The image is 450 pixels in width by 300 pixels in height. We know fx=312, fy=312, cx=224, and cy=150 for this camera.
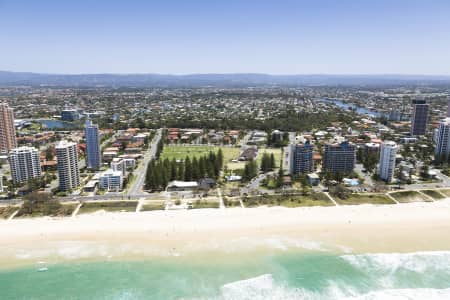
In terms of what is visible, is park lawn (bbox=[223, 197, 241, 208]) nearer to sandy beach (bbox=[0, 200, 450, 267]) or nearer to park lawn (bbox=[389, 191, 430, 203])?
sandy beach (bbox=[0, 200, 450, 267])

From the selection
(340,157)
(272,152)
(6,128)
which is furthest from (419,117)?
(6,128)

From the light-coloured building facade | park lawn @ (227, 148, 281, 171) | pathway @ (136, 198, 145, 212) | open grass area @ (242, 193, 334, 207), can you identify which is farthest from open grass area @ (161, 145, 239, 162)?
the light-coloured building facade

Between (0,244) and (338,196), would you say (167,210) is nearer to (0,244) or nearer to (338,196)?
(0,244)

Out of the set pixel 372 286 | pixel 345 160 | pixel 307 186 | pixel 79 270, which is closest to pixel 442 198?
pixel 345 160

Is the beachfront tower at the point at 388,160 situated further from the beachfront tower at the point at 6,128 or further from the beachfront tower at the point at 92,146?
the beachfront tower at the point at 6,128

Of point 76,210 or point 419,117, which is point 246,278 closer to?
point 76,210
